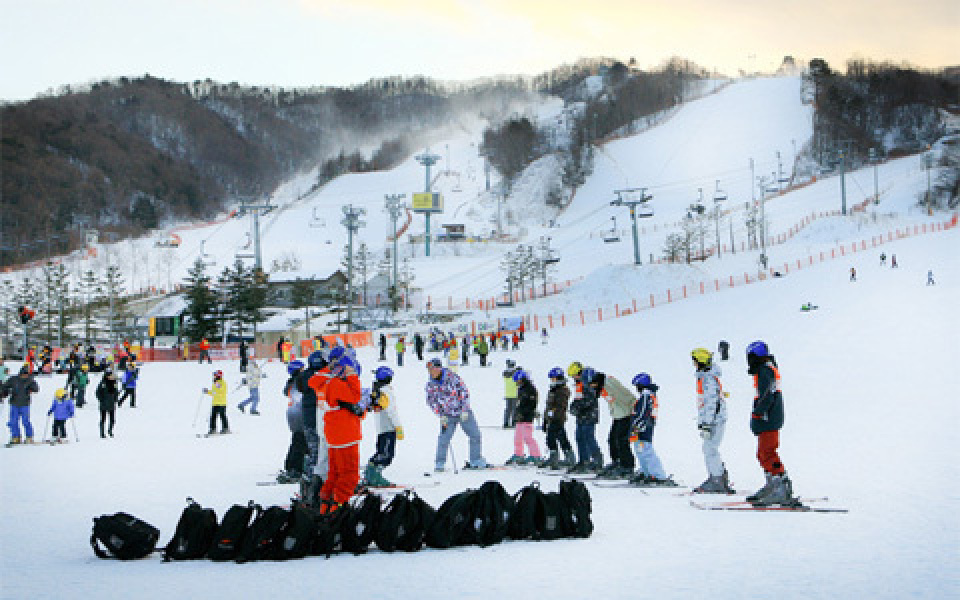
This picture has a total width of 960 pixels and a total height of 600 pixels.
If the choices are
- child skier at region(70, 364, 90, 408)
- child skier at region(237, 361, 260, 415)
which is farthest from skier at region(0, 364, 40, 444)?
child skier at region(70, 364, 90, 408)

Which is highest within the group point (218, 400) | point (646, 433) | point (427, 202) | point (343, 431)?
point (427, 202)

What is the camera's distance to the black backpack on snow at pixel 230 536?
679 cm

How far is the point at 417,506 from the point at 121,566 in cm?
227

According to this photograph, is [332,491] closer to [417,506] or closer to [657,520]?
[417,506]

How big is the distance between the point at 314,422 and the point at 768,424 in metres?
4.76

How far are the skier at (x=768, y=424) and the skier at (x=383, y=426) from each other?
3.97 metres

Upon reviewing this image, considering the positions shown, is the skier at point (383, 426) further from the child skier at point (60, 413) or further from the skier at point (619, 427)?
the child skier at point (60, 413)

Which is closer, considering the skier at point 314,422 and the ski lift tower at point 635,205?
the skier at point 314,422

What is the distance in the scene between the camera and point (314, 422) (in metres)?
9.84

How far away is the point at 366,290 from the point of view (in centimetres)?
8050

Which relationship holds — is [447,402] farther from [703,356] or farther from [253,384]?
[253,384]

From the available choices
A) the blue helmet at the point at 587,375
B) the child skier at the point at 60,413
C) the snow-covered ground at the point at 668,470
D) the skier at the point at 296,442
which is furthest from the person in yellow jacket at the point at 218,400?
the blue helmet at the point at 587,375

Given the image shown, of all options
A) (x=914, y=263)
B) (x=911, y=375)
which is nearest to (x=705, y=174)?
(x=914, y=263)

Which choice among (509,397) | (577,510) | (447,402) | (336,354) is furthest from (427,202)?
(577,510)
